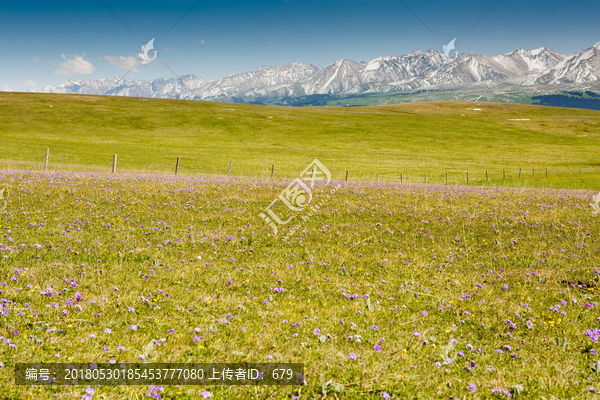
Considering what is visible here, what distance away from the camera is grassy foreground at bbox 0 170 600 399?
4938mm

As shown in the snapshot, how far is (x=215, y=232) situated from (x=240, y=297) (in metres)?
4.64

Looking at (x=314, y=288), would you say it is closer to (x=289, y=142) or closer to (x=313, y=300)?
(x=313, y=300)

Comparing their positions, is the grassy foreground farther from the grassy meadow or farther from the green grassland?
the green grassland

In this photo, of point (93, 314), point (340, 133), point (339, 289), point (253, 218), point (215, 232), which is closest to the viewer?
point (93, 314)

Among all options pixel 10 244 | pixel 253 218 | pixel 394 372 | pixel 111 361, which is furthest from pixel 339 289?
pixel 10 244

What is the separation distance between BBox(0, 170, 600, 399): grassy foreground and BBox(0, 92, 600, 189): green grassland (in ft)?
102

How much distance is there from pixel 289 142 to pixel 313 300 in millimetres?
81428

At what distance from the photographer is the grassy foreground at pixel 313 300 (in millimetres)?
4938

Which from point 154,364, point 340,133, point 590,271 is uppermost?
point 340,133

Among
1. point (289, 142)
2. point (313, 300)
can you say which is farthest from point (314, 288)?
point (289, 142)

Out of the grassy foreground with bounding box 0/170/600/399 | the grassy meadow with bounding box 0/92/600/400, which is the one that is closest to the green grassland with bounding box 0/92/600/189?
the grassy meadow with bounding box 0/92/600/400

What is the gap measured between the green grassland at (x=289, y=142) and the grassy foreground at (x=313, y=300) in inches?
1219

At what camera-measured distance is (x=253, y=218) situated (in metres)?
13.7

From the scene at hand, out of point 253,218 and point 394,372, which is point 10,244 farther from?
point 394,372
